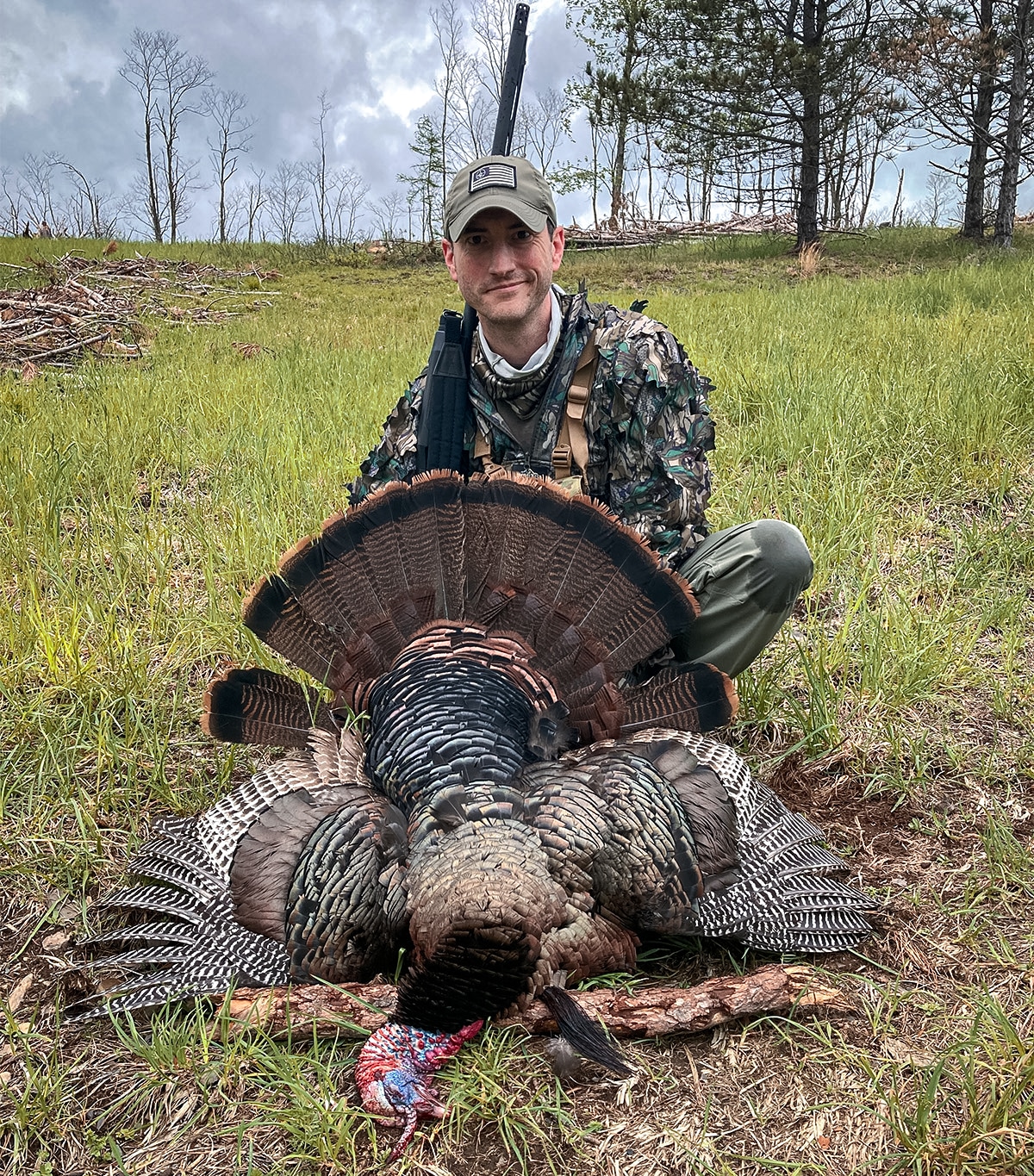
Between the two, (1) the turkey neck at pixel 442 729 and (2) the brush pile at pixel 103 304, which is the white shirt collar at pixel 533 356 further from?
(2) the brush pile at pixel 103 304

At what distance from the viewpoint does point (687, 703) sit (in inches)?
103

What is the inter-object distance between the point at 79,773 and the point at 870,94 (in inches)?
711

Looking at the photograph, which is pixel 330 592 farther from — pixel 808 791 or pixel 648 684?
pixel 808 791

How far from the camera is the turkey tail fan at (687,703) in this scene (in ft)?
8.50

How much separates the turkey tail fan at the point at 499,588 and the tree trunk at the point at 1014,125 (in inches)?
589

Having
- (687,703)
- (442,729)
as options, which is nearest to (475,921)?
(442,729)

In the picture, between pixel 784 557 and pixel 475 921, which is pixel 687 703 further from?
pixel 475 921

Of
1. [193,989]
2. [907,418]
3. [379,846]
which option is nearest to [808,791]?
[379,846]

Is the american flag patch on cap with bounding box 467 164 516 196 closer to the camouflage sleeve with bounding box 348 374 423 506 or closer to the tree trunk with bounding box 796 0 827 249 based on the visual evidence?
the camouflage sleeve with bounding box 348 374 423 506

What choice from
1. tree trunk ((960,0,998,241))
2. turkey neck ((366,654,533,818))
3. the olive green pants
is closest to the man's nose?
the olive green pants

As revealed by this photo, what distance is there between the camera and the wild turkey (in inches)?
73.9

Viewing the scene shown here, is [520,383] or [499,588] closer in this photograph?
[499,588]

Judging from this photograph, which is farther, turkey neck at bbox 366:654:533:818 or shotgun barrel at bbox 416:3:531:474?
shotgun barrel at bbox 416:3:531:474

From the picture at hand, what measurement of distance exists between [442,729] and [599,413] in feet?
4.84
